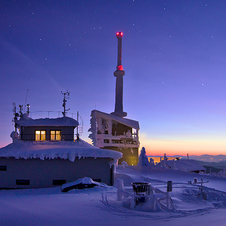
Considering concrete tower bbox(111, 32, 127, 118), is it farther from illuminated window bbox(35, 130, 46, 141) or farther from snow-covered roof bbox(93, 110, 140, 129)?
illuminated window bbox(35, 130, 46, 141)

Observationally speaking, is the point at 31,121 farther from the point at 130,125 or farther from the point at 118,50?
the point at 118,50

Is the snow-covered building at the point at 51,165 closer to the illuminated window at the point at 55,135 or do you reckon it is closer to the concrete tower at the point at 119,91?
the illuminated window at the point at 55,135

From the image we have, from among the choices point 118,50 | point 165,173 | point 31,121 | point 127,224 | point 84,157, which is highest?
point 118,50

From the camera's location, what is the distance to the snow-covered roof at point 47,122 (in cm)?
2425

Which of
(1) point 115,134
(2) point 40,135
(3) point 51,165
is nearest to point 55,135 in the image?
(2) point 40,135

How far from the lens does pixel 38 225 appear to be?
802 centimetres

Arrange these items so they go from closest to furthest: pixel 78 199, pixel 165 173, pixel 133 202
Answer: pixel 133 202
pixel 78 199
pixel 165 173

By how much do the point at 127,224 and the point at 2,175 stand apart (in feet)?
50.4

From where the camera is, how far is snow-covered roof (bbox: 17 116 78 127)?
24250 mm

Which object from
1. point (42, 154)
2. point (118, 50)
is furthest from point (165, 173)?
point (118, 50)

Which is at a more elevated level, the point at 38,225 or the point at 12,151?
the point at 12,151

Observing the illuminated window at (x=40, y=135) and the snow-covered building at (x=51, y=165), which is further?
the illuminated window at (x=40, y=135)

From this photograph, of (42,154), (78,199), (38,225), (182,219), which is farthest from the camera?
(42,154)

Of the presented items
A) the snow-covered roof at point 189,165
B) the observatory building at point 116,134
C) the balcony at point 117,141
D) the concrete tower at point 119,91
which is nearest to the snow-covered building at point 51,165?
the observatory building at point 116,134
